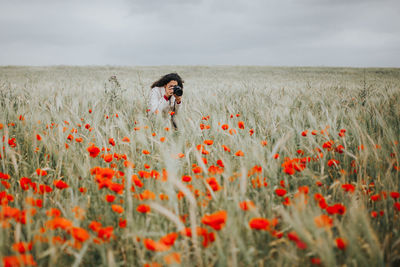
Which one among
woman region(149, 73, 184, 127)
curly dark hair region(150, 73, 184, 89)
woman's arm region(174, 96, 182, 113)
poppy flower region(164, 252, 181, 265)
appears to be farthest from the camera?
curly dark hair region(150, 73, 184, 89)

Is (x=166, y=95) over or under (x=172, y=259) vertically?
over

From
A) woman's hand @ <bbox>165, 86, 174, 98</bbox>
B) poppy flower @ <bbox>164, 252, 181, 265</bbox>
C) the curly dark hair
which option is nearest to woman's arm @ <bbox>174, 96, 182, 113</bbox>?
woman's hand @ <bbox>165, 86, 174, 98</bbox>

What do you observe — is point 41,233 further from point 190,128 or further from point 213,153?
point 190,128

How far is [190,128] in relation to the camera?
1.84 meters

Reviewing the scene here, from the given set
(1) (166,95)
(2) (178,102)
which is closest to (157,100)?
(1) (166,95)

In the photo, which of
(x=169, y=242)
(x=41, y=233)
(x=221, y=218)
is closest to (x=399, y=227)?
(x=221, y=218)

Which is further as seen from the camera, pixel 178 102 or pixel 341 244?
pixel 178 102

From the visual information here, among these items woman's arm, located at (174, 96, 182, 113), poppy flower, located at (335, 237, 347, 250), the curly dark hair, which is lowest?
poppy flower, located at (335, 237, 347, 250)

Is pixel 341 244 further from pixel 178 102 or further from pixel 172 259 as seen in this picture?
pixel 178 102

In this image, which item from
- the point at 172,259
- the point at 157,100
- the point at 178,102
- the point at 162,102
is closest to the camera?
the point at 172,259

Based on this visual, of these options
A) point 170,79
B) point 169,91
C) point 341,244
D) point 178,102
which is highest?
point 170,79

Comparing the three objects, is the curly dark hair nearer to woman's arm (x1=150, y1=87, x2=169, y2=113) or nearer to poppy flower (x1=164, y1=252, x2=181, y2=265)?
woman's arm (x1=150, y1=87, x2=169, y2=113)

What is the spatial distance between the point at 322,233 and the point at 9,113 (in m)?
2.60

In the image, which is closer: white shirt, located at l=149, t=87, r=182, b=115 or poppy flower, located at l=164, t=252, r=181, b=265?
poppy flower, located at l=164, t=252, r=181, b=265
